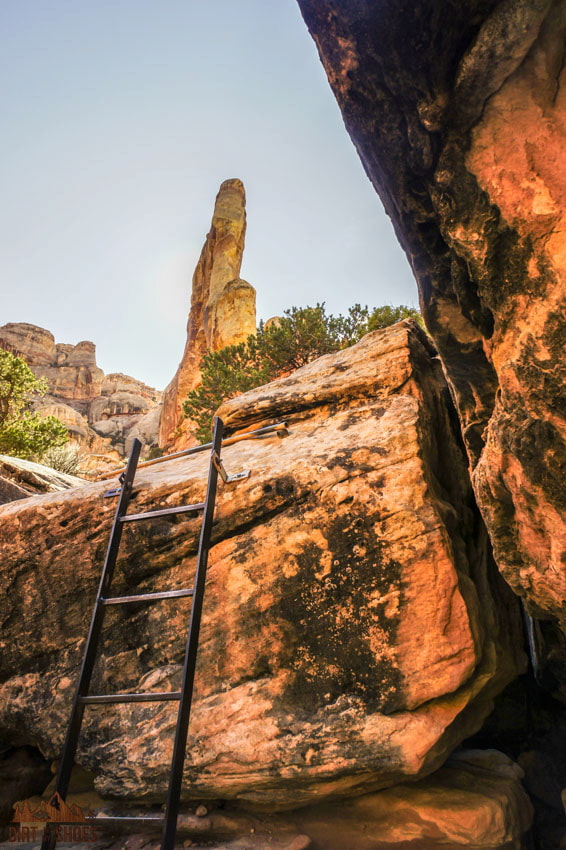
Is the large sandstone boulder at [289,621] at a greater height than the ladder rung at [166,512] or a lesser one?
lesser

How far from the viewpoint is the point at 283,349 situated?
14.8 m

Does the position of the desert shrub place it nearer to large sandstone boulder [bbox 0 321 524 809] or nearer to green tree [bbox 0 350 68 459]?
green tree [bbox 0 350 68 459]

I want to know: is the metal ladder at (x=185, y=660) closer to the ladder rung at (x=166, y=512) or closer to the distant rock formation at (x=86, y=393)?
the ladder rung at (x=166, y=512)

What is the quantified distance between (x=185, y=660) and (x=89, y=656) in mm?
709

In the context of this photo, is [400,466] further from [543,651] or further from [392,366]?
[543,651]

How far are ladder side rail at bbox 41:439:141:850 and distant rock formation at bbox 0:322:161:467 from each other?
3761 cm

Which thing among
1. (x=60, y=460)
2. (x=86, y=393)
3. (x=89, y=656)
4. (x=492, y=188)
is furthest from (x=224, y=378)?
(x=86, y=393)

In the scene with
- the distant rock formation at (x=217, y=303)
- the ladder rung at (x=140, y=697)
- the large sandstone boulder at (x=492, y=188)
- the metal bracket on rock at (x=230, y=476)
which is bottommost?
the ladder rung at (x=140, y=697)

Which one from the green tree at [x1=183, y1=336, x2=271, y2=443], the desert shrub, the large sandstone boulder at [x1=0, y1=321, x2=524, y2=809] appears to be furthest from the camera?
the desert shrub

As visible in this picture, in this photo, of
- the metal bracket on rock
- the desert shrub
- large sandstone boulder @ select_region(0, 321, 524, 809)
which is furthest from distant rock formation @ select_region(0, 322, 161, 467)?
the metal bracket on rock

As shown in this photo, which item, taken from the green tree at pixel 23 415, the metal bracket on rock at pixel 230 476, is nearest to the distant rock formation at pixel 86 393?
the green tree at pixel 23 415

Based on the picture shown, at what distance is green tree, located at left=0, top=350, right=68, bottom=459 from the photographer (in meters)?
15.8

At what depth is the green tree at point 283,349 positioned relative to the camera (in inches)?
562

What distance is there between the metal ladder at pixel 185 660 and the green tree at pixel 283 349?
1023 cm
